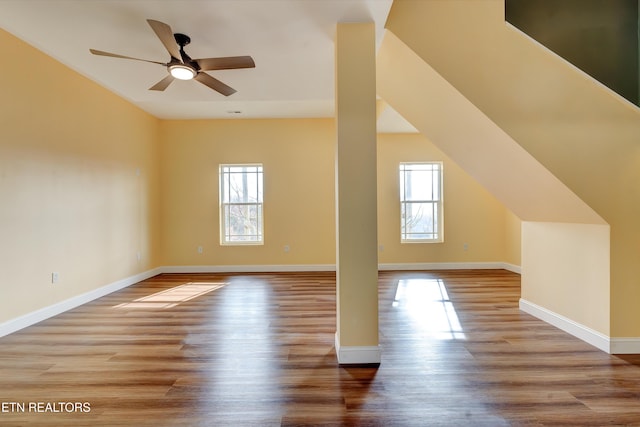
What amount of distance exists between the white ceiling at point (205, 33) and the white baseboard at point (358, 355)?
8.21ft

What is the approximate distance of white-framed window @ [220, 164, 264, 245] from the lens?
20.6 feet

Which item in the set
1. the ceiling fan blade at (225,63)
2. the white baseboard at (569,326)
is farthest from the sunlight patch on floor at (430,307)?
the ceiling fan blade at (225,63)

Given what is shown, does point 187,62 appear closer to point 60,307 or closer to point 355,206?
point 355,206

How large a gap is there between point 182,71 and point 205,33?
0.40 m

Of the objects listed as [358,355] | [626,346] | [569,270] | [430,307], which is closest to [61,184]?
[358,355]

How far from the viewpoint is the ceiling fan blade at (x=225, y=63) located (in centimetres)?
249

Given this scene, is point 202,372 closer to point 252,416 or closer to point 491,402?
point 252,416

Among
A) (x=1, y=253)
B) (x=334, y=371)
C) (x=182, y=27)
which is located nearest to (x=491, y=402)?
(x=334, y=371)

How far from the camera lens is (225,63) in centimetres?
256

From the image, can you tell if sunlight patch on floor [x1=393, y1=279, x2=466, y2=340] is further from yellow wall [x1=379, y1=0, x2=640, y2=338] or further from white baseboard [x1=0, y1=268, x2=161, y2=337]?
white baseboard [x1=0, y1=268, x2=161, y2=337]

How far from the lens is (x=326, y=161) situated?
20.2ft

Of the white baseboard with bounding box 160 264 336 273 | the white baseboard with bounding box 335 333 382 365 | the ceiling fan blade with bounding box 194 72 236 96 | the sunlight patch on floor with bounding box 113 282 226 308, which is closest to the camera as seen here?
the white baseboard with bounding box 335 333 382 365

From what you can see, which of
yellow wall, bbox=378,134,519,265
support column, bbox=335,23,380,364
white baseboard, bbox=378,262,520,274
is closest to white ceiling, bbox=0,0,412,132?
support column, bbox=335,23,380,364

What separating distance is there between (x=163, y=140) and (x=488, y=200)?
6564mm
